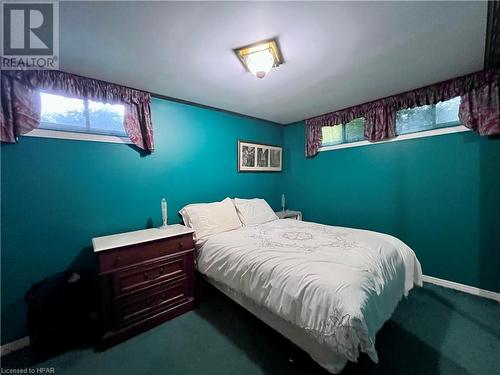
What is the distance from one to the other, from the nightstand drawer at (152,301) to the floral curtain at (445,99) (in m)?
2.96

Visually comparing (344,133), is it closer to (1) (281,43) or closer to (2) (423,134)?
(2) (423,134)

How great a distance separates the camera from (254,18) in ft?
4.16

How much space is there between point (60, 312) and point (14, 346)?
1.56 feet

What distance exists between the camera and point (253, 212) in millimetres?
2824

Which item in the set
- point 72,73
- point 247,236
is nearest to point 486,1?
point 247,236

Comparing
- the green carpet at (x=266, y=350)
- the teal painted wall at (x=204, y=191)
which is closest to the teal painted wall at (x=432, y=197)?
the teal painted wall at (x=204, y=191)

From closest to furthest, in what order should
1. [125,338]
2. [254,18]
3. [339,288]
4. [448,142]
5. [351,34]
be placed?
1. [339,288]
2. [254,18]
3. [351,34]
4. [125,338]
5. [448,142]

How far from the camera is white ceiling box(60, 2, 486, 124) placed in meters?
1.22

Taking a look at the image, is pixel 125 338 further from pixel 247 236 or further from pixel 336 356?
pixel 336 356

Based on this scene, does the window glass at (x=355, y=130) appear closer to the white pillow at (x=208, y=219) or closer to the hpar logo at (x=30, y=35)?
the white pillow at (x=208, y=219)

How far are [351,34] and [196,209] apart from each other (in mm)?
2139

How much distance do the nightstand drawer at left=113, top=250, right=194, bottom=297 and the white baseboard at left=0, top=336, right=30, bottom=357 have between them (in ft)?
2.81

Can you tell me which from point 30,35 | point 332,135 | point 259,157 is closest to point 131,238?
point 30,35

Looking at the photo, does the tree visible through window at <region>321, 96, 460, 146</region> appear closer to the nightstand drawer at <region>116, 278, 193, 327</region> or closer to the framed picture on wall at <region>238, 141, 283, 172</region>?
the framed picture on wall at <region>238, 141, 283, 172</region>
